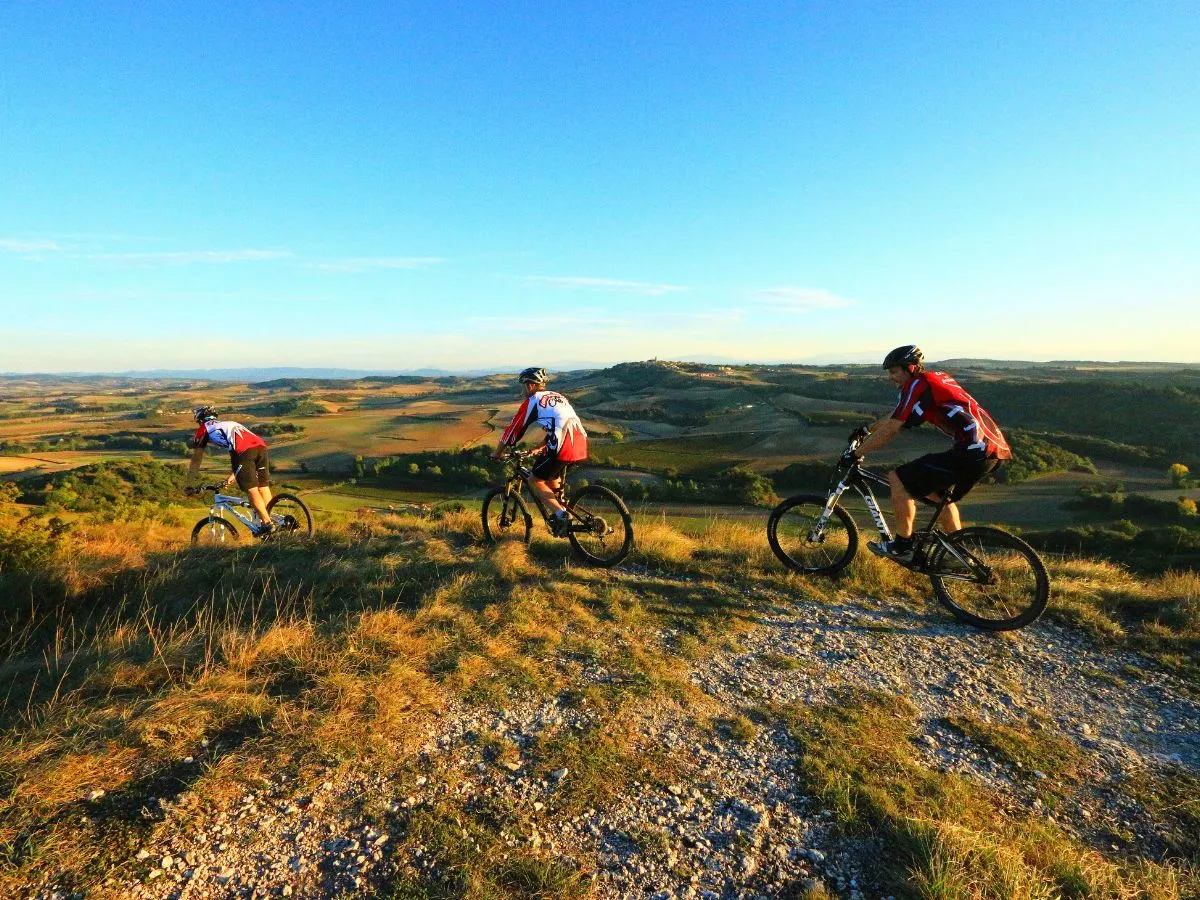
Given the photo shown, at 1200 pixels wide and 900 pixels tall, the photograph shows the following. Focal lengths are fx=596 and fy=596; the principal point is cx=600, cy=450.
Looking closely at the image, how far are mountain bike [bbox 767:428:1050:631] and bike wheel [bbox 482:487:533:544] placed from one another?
3.81m

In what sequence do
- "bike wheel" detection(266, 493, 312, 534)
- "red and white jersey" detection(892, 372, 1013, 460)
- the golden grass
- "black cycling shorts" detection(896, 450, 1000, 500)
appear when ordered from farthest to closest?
"bike wheel" detection(266, 493, 312, 534), "black cycling shorts" detection(896, 450, 1000, 500), "red and white jersey" detection(892, 372, 1013, 460), the golden grass

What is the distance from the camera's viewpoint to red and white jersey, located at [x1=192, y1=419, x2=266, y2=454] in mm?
9273

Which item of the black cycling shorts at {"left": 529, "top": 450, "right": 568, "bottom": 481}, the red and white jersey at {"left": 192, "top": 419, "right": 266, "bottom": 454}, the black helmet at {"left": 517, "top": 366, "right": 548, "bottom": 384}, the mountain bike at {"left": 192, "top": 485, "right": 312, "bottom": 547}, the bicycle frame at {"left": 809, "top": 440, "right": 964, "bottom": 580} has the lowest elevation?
the mountain bike at {"left": 192, "top": 485, "right": 312, "bottom": 547}

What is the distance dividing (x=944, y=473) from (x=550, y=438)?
4550mm

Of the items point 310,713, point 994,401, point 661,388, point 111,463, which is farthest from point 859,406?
point 310,713

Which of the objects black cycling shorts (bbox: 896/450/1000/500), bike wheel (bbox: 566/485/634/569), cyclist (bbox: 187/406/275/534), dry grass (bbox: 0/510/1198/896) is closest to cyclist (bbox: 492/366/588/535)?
bike wheel (bbox: 566/485/634/569)

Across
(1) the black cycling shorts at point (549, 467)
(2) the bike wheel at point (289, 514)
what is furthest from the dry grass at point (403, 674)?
(2) the bike wheel at point (289, 514)

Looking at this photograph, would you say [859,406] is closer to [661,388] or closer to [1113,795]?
[661,388]

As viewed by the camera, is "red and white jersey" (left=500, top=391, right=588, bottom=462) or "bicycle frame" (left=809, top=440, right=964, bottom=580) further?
"red and white jersey" (left=500, top=391, right=588, bottom=462)

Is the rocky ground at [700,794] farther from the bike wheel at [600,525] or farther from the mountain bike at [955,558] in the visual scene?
the bike wheel at [600,525]

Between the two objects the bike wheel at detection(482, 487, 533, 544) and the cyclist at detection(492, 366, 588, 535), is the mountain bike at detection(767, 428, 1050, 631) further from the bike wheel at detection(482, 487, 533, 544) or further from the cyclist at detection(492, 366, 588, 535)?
the bike wheel at detection(482, 487, 533, 544)

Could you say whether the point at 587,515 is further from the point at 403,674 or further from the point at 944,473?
the point at 944,473

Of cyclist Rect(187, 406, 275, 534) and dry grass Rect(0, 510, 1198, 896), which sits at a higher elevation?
cyclist Rect(187, 406, 275, 534)

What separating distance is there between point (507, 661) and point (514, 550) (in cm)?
305
